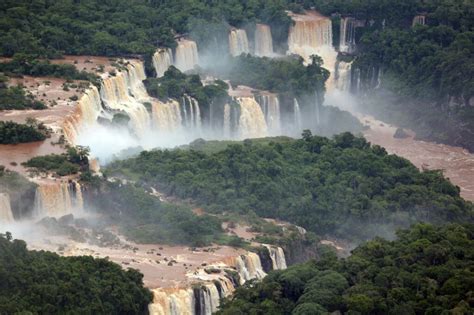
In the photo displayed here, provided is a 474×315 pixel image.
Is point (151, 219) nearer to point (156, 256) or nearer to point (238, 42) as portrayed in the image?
point (156, 256)

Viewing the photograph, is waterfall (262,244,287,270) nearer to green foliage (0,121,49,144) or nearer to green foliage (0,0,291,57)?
green foliage (0,121,49,144)

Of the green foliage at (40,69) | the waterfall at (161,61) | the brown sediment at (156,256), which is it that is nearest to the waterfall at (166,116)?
the green foliage at (40,69)

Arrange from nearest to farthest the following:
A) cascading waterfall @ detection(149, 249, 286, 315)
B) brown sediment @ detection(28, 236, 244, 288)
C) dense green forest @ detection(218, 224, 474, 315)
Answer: dense green forest @ detection(218, 224, 474, 315), cascading waterfall @ detection(149, 249, 286, 315), brown sediment @ detection(28, 236, 244, 288)

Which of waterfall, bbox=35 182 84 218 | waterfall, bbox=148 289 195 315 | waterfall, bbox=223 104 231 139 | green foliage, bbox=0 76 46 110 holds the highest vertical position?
green foliage, bbox=0 76 46 110

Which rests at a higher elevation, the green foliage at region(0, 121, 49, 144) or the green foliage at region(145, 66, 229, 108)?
the green foliage at region(0, 121, 49, 144)

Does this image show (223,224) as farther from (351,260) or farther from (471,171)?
(471,171)

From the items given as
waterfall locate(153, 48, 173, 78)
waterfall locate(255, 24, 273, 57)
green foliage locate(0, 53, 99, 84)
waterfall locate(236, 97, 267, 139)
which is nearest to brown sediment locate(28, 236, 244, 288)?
green foliage locate(0, 53, 99, 84)
